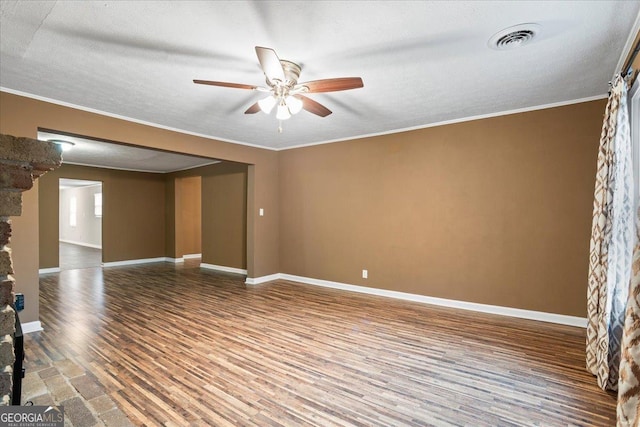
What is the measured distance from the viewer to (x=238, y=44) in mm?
2289

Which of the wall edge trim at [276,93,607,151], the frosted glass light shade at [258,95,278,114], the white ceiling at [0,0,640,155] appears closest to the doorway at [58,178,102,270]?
the white ceiling at [0,0,640,155]

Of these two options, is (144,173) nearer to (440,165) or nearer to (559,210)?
(440,165)

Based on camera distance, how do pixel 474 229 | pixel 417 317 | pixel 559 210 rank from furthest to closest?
pixel 474 229 < pixel 417 317 < pixel 559 210

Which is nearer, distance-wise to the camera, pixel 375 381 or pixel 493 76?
pixel 375 381

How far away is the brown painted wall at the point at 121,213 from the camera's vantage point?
7.00 m

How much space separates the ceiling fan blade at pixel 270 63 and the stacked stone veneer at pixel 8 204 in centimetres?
138

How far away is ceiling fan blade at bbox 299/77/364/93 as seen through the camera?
7.50 feet

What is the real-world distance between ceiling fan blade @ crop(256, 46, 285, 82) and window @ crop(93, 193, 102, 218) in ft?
37.9

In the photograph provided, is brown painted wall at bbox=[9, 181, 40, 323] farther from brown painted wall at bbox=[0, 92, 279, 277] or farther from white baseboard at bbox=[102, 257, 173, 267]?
white baseboard at bbox=[102, 257, 173, 267]

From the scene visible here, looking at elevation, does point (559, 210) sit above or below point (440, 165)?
below

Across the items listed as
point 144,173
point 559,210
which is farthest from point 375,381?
point 144,173

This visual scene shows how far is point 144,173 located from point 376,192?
6.68 meters

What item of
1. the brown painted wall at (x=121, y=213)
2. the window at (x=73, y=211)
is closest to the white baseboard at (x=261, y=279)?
the brown painted wall at (x=121, y=213)

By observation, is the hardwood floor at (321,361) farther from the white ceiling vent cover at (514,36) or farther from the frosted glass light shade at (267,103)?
the white ceiling vent cover at (514,36)
